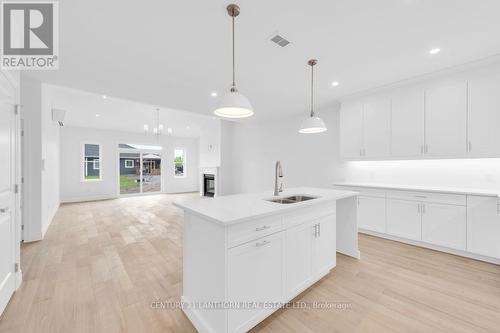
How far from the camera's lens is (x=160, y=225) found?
4.39 m

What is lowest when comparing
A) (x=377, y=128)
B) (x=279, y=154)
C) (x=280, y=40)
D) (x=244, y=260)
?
(x=244, y=260)

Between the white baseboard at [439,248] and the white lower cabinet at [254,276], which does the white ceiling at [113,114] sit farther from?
the white baseboard at [439,248]

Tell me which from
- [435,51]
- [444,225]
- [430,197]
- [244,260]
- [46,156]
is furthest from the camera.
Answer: [46,156]

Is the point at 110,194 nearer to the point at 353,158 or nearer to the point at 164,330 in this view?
the point at 164,330

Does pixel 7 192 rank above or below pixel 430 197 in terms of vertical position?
above

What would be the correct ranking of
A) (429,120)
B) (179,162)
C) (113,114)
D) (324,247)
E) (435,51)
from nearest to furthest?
(324,247), (435,51), (429,120), (113,114), (179,162)

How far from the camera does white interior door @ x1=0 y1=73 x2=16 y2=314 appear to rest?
1788 mm

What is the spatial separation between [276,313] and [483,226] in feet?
10.1

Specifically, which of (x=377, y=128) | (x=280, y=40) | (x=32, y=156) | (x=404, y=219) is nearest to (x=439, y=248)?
(x=404, y=219)

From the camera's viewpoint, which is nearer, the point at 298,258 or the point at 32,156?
the point at 298,258

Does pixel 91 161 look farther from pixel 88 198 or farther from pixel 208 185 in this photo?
pixel 208 185

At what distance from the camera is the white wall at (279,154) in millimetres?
4836

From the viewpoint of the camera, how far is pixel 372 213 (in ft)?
12.0

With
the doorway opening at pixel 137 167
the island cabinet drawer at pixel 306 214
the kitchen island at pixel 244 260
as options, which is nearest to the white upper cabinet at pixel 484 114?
the island cabinet drawer at pixel 306 214
